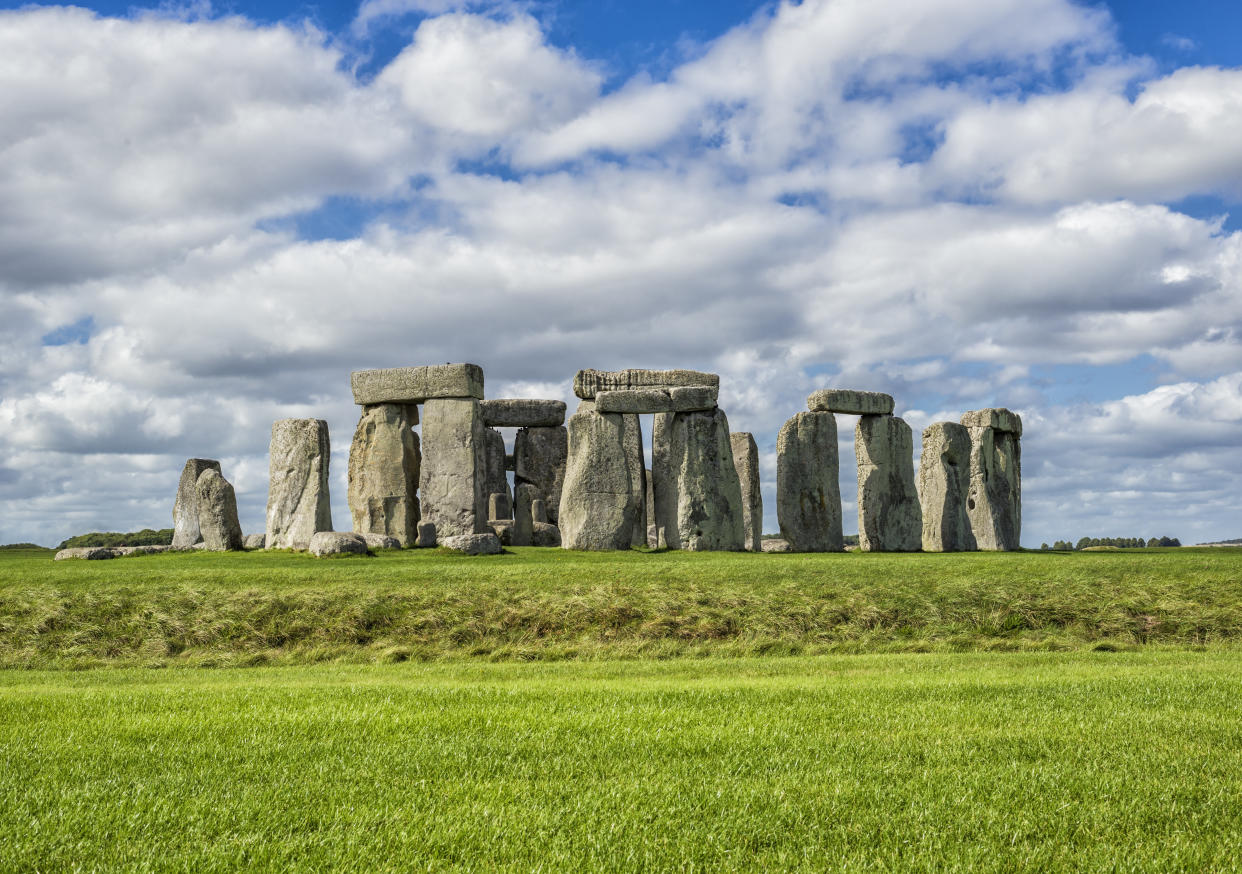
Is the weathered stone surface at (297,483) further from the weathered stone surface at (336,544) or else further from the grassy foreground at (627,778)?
the grassy foreground at (627,778)

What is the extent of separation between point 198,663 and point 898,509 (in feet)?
58.3

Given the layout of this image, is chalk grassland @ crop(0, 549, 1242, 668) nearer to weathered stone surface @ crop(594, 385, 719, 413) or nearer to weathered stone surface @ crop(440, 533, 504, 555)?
weathered stone surface @ crop(440, 533, 504, 555)

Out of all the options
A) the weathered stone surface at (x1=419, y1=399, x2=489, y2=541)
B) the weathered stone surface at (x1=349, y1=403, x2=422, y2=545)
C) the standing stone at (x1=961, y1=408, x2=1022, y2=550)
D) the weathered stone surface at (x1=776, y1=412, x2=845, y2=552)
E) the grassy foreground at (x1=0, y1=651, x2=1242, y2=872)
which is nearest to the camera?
the grassy foreground at (x1=0, y1=651, x2=1242, y2=872)

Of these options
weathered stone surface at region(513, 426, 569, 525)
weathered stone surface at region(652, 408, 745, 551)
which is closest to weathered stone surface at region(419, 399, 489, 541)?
weathered stone surface at region(652, 408, 745, 551)

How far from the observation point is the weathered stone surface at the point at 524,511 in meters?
27.4

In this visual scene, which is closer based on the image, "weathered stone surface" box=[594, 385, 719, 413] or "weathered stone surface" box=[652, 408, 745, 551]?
"weathered stone surface" box=[652, 408, 745, 551]

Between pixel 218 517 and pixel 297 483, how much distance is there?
6.26 feet

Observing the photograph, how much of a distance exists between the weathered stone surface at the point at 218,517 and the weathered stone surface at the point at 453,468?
4.45 meters

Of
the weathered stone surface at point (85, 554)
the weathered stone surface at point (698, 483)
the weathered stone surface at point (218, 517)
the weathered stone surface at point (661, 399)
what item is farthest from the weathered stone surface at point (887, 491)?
the weathered stone surface at point (85, 554)

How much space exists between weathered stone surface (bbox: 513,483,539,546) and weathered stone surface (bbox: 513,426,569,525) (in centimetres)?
72

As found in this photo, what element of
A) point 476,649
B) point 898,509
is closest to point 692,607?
point 476,649

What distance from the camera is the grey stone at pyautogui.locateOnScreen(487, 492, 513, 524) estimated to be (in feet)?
101

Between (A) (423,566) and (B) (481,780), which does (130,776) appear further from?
(A) (423,566)

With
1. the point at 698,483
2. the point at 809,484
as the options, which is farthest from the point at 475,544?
the point at 809,484
